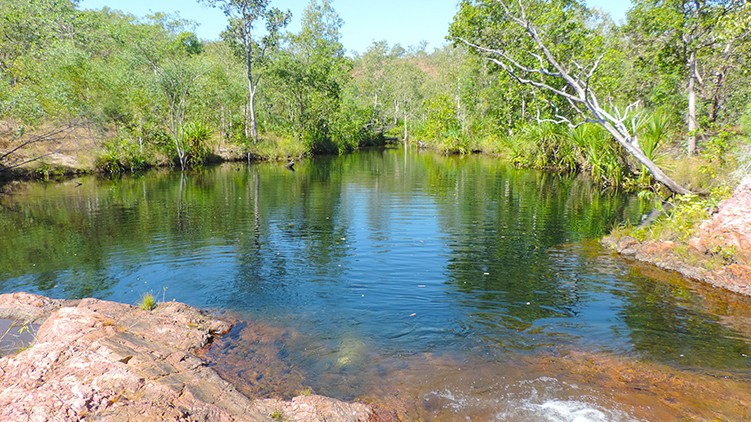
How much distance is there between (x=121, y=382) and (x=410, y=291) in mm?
5803

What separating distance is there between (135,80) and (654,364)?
34.3 m

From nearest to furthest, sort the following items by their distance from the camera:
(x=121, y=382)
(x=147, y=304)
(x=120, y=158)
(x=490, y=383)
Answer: (x=121, y=382), (x=490, y=383), (x=147, y=304), (x=120, y=158)

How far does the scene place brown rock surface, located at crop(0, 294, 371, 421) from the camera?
3668 millimetres

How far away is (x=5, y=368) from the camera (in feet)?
13.4

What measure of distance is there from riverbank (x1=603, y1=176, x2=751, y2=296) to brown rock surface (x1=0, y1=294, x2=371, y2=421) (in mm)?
8407

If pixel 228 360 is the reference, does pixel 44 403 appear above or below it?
above

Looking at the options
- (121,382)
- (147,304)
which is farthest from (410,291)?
(121,382)

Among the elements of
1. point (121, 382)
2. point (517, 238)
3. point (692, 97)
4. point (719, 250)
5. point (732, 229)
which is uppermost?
point (692, 97)

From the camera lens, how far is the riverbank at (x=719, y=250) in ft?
29.5

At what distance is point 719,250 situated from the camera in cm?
948

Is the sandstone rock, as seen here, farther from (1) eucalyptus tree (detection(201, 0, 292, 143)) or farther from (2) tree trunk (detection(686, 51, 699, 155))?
(1) eucalyptus tree (detection(201, 0, 292, 143))

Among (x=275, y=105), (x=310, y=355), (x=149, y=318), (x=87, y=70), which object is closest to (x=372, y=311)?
(x=310, y=355)

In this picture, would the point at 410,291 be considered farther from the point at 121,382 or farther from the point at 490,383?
the point at 121,382

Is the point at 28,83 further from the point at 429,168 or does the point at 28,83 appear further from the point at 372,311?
the point at 372,311
